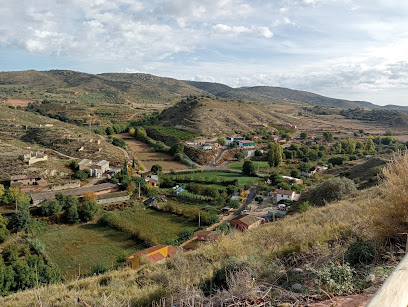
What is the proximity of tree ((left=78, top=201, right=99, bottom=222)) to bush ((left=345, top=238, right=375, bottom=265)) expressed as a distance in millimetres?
20249

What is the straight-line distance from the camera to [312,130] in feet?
227

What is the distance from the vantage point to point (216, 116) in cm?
6419

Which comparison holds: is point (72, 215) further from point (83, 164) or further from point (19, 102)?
point (19, 102)

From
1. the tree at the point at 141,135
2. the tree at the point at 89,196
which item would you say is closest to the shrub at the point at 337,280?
the tree at the point at 89,196

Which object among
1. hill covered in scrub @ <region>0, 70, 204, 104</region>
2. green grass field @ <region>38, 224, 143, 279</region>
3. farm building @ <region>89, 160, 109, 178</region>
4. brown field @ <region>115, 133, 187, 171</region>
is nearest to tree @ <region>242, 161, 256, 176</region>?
brown field @ <region>115, 133, 187, 171</region>

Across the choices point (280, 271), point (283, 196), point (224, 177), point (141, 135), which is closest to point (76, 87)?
point (141, 135)

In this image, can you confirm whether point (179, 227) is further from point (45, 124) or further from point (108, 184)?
point (45, 124)

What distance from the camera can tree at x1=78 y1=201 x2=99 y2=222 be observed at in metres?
20.9

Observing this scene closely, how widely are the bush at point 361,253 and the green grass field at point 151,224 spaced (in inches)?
601

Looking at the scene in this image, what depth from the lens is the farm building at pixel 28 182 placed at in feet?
77.3

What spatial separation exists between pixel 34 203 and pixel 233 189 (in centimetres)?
1802

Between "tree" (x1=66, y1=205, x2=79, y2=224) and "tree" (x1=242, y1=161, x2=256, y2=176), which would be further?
"tree" (x1=242, y1=161, x2=256, y2=176)

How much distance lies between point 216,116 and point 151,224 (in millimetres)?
45864

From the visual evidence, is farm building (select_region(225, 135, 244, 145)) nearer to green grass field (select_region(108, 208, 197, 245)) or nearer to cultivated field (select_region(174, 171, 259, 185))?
cultivated field (select_region(174, 171, 259, 185))
